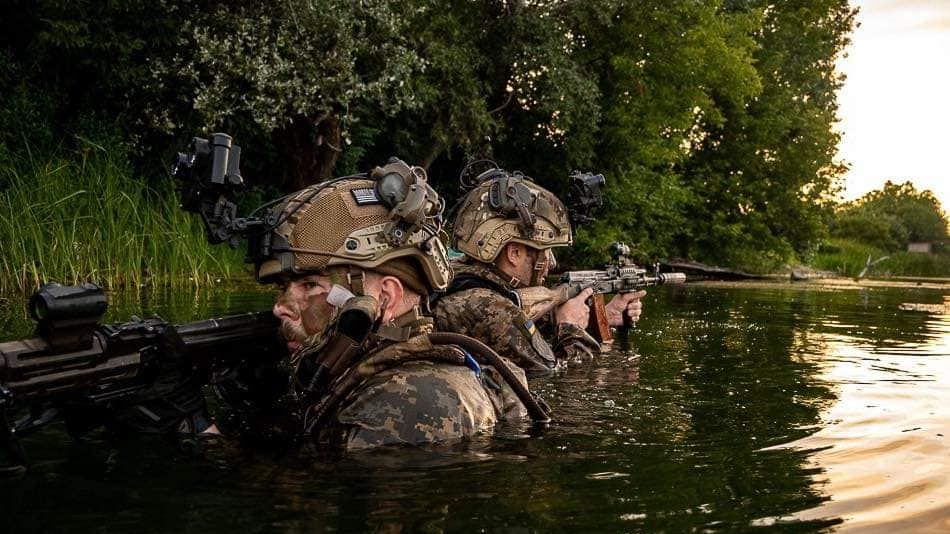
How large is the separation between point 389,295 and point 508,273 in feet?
13.1

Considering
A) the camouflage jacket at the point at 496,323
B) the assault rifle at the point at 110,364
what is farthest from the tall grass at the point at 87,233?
the assault rifle at the point at 110,364

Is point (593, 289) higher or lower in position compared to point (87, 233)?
lower

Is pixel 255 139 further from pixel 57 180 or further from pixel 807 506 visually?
pixel 807 506

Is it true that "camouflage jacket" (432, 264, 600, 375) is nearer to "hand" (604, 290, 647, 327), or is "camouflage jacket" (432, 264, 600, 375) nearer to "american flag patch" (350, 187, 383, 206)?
"hand" (604, 290, 647, 327)

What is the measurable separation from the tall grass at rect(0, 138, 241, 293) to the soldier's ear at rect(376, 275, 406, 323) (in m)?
8.81

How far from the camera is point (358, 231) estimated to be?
13.8ft

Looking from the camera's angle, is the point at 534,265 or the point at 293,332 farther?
the point at 534,265

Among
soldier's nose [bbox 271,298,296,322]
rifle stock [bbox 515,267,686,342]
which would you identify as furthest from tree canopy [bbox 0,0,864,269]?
soldier's nose [bbox 271,298,296,322]

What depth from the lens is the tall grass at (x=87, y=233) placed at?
1190 centimetres

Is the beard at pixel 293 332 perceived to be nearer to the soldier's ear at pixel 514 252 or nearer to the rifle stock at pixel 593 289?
the rifle stock at pixel 593 289

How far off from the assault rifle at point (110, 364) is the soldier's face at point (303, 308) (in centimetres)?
22

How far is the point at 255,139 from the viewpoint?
2403cm

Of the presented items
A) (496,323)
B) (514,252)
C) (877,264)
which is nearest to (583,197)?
(514,252)

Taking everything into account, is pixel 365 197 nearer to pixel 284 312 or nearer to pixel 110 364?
pixel 284 312
